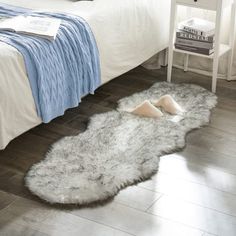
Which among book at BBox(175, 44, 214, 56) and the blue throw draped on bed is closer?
Result: the blue throw draped on bed

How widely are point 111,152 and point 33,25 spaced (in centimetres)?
80

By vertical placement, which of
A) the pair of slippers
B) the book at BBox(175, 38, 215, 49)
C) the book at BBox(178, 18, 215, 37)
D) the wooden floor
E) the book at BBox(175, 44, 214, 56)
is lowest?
the wooden floor

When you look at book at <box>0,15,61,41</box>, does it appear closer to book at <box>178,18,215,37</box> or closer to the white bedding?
the white bedding

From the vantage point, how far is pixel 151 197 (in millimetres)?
2273

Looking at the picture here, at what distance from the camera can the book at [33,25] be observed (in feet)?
8.69

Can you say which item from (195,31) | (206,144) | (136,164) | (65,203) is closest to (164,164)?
(136,164)

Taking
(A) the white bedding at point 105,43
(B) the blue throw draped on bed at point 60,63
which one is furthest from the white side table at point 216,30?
(B) the blue throw draped on bed at point 60,63

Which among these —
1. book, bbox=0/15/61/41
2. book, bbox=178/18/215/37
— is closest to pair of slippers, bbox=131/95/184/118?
book, bbox=178/18/215/37

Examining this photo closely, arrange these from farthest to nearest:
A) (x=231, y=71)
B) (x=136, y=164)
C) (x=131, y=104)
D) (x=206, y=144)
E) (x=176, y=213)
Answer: (x=231, y=71), (x=131, y=104), (x=206, y=144), (x=136, y=164), (x=176, y=213)

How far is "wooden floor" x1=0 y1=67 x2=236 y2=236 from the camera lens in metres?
2.08

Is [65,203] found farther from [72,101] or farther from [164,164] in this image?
[72,101]

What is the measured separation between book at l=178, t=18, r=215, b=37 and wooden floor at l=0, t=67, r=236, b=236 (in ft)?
2.11

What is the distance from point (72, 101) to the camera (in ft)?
9.37

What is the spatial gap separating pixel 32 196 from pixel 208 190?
798 mm
